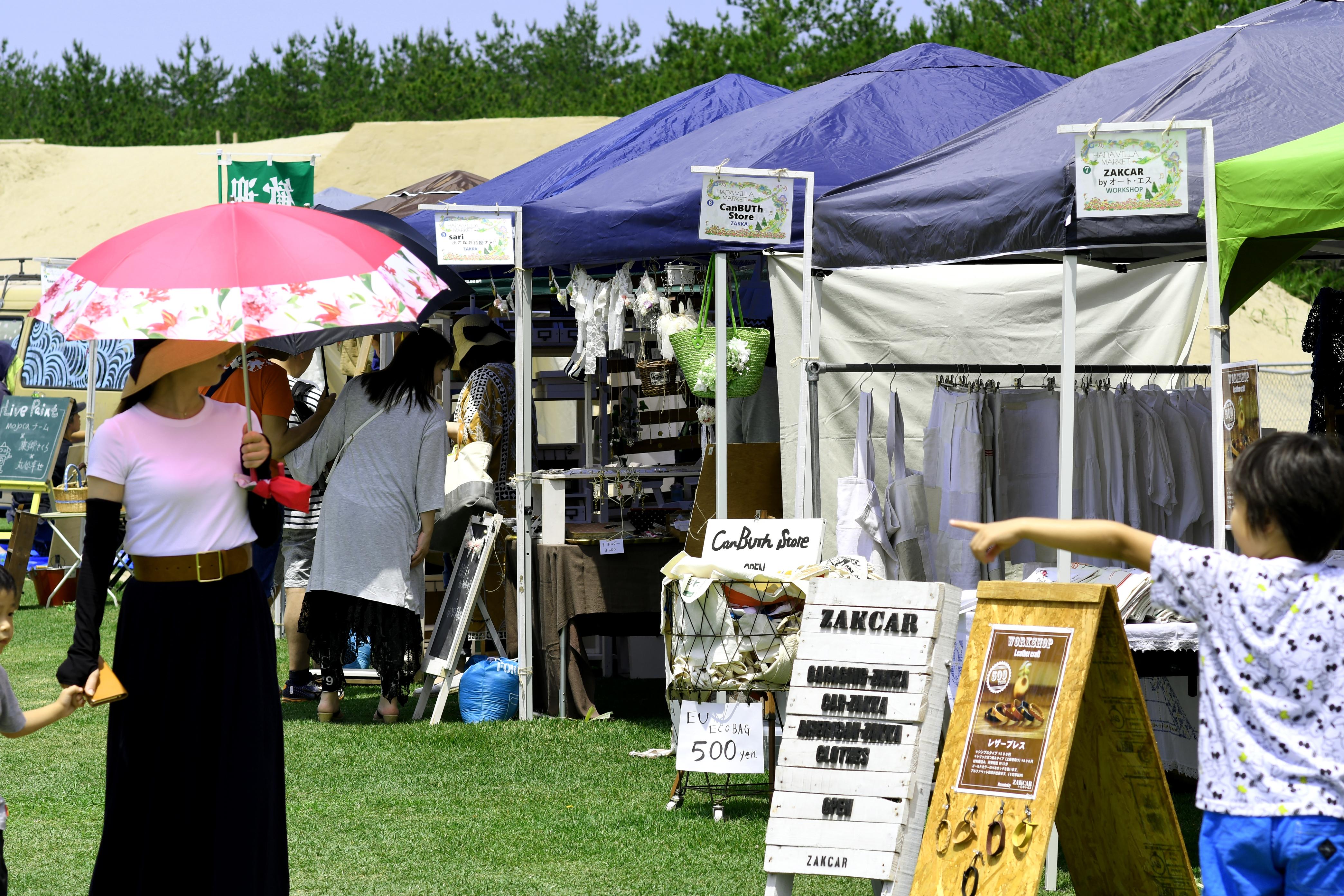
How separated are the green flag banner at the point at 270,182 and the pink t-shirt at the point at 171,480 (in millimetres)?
6259

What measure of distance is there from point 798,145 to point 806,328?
2206mm

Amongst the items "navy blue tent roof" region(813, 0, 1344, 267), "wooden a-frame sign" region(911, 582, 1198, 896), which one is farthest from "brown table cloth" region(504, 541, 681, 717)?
"wooden a-frame sign" region(911, 582, 1198, 896)

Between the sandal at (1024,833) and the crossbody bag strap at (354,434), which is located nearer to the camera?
the sandal at (1024,833)

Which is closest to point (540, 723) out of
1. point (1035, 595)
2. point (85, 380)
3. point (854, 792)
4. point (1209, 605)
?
point (854, 792)

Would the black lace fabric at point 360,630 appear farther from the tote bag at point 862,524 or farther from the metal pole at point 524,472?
the tote bag at point 862,524

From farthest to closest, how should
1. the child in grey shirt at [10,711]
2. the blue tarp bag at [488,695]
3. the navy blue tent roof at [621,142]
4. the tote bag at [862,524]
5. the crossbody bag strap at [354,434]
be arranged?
the navy blue tent roof at [621,142] < the blue tarp bag at [488,695] < the crossbody bag strap at [354,434] < the tote bag at [862,524] < the child in grey shirt at [10,711]

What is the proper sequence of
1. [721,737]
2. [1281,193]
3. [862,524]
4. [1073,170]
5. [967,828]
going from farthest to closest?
[862,524], [721,737], [1073,170], [1281,193], [967,828]

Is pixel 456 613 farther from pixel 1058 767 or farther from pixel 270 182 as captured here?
pixel 1058 767

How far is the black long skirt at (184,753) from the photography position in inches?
147

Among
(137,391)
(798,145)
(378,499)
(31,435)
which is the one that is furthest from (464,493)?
(31,435)

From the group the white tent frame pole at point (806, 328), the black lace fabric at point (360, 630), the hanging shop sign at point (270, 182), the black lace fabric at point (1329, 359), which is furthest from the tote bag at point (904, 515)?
the hanging shop sign at point (270, 182)

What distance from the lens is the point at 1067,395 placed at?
15.3 feet

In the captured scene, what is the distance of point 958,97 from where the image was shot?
27.3 feet

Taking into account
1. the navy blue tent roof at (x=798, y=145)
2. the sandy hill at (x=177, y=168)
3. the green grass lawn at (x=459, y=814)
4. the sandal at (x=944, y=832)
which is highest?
the sandy hill at (x=177, y=168)
